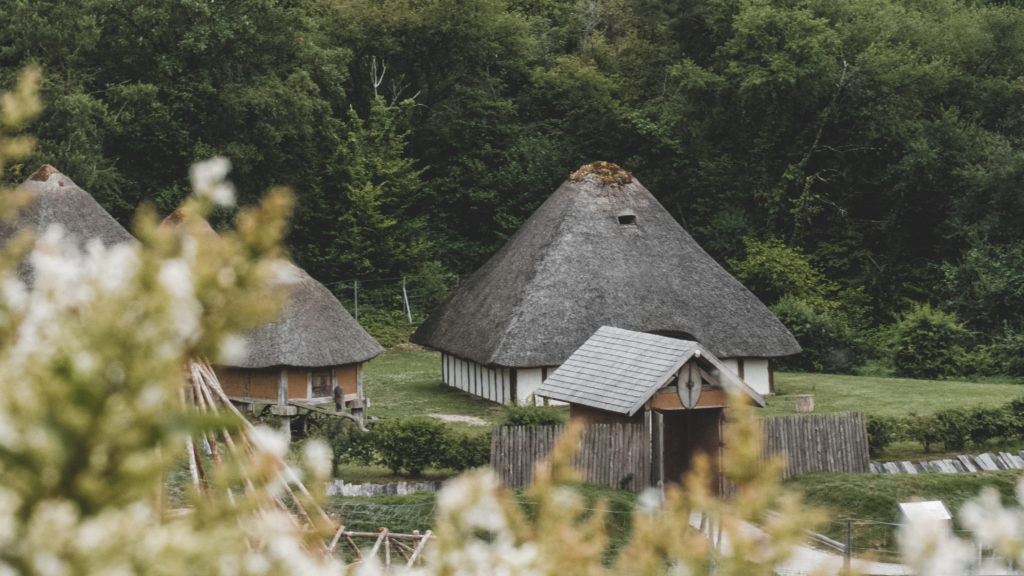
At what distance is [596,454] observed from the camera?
1700 centimetres

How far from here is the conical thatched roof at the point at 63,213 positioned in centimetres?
2552

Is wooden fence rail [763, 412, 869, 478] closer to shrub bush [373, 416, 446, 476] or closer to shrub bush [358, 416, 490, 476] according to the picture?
shrub bush [358, 416, 490, 476]

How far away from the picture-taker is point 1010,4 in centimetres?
4056

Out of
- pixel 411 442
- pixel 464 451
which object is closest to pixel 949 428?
pixel 464 451

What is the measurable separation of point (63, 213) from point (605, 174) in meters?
12.6

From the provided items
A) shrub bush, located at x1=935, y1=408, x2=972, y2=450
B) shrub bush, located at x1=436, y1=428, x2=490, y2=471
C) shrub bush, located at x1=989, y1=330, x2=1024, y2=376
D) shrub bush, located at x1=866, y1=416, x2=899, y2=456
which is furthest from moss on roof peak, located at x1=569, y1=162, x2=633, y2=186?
shrub bush, located at x1=436, y1=428, x2=490, y2=471

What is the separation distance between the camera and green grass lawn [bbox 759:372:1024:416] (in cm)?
2500

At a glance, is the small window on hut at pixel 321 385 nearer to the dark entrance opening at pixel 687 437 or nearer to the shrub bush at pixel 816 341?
the dark entrance opening at pixel 687 437

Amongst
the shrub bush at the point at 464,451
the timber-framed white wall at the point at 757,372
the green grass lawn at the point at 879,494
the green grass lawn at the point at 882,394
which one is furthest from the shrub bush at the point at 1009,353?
the shrub bush at the point at 464,451

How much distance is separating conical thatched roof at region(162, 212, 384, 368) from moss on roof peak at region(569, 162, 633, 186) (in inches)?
307

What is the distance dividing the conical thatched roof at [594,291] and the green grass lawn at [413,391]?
103 cm

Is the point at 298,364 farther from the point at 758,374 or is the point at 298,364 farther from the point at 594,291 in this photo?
the point at 758,374

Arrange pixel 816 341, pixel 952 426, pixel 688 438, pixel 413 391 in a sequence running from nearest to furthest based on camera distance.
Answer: pixel 688 438, pixel 952 426, pixel 413 391, pixel 816 341

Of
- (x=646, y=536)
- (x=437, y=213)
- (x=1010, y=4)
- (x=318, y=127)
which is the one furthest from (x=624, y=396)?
(x=1010, y=4)
